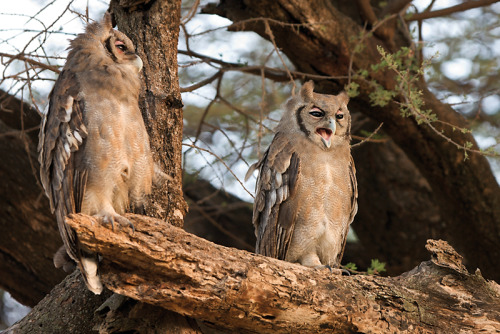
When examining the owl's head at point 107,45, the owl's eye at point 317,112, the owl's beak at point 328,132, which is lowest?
the owl's beak at point 328,132

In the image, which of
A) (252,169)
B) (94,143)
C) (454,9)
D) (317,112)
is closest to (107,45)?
(94,143)

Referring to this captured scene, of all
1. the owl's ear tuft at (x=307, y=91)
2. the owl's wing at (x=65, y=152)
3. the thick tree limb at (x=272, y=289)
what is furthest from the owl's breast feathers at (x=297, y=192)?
the owl's wing at (x=65, y=152)

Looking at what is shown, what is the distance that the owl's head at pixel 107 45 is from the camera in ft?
13.4

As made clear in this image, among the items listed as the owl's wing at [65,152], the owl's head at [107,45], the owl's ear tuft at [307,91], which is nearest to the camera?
the owl's wing at [65,152]

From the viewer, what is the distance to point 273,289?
133 inches

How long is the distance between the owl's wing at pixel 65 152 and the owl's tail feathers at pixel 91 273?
0.43 ft

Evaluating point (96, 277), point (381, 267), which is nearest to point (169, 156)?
point (96, 277)

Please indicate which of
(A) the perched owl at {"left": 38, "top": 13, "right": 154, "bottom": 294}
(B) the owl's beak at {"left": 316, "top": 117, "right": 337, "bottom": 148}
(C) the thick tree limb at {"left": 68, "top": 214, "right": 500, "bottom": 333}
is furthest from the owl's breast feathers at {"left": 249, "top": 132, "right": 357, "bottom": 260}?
(A) the perched owl at {"left": 38, "top": 13, "right": 154, "bottom": 294}

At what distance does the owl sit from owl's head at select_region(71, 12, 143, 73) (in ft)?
4.42

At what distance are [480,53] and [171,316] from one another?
633 cm

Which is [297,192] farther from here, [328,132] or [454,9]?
[454,9]

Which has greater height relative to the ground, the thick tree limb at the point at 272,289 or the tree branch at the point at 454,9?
the tree branch at the point at 454,9

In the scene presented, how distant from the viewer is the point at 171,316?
3.66m

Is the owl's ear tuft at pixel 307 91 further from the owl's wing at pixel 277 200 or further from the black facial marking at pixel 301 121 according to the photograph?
the owl's wing at pixel 277 200
